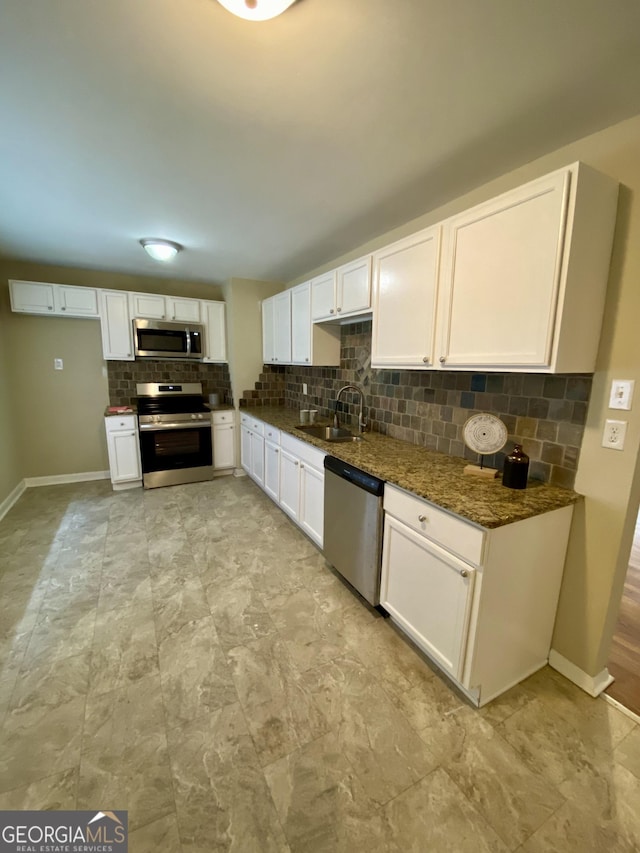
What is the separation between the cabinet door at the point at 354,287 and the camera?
91.4 inches

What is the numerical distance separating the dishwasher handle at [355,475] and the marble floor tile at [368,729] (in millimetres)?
874

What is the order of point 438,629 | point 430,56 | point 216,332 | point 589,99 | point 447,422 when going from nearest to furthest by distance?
1. point 430,56
2. point 589,99
3. point 438,629
4. point 447,422
5. point 216,332

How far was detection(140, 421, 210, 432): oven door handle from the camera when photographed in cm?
373

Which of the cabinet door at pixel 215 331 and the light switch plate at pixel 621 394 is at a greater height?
the cabinet door at pixel 215 331

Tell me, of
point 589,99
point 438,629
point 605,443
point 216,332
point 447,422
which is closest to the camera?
point 589,99

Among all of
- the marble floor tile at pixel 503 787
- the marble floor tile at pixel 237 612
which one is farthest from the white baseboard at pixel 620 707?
the marble floor tile at pixel 237 612

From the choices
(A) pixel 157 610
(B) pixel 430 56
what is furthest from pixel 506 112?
(A) pixel 157 610

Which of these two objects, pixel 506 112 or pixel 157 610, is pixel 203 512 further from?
pixel 506 112

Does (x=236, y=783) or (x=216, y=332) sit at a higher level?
(x=216, y=332)

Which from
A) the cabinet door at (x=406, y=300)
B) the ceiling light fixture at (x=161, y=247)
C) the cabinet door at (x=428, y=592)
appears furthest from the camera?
the ceiling light fixture at (x=161, y=247)

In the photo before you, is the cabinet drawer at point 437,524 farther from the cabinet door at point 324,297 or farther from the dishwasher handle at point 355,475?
the cabinet door at point 324,297

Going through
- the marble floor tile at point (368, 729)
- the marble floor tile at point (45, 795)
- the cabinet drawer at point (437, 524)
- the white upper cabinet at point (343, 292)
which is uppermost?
the white upper cabinet at point (343, 292)

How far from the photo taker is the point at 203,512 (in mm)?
3332

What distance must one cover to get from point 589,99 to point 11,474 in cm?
516
